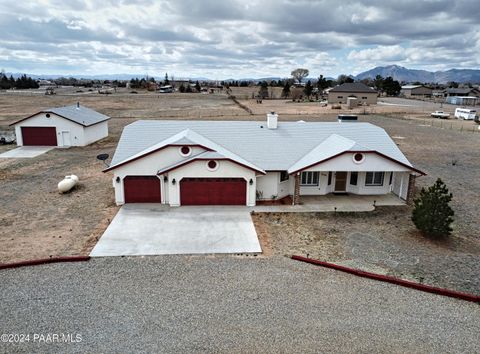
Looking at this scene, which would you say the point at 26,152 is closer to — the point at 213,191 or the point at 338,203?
the point at 213,191

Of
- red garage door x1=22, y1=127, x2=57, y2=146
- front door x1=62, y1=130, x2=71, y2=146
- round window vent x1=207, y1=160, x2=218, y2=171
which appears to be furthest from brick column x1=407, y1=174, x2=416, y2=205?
red garage door x1=22, y1=127, x2=57, y2=146

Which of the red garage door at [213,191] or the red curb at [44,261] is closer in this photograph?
the red curb at [44,261]

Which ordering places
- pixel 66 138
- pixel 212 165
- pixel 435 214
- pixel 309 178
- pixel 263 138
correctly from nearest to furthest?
pixel 435 214, pixel 212 165, pixel 309 178, pixel 263 138, pixel 66 138

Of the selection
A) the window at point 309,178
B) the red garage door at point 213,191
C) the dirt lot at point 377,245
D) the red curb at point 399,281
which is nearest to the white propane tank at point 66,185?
the red garage door at point 213,191

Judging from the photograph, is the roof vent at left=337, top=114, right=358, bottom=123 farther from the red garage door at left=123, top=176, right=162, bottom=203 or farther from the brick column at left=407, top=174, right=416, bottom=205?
the red garage door at left=123, top=176, right=162, bottom=203

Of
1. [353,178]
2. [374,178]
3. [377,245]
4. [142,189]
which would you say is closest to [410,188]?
[374,178]

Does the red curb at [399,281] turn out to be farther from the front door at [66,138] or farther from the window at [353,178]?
the front door at [66,138]
